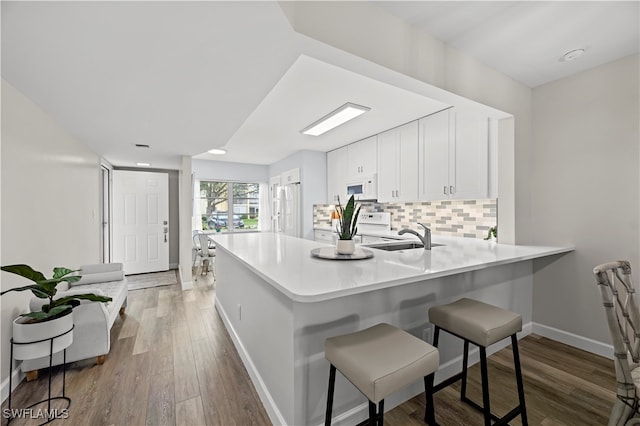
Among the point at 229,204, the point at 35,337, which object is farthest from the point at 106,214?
the point at 35,337

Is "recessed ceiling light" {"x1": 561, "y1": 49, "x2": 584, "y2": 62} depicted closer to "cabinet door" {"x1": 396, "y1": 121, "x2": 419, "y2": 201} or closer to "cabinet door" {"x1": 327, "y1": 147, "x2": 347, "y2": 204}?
"cabinet door" {"x1": 396, "y1": 121, "x2": 419, "y2": 201}

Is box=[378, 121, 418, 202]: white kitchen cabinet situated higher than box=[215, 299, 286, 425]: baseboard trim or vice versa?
box=[378, 121, 418, 202]: white kitchen cabinet

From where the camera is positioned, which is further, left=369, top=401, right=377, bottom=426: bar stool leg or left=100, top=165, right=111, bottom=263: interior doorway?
left=100, top=165, right=111, bottom=263: interior doorway

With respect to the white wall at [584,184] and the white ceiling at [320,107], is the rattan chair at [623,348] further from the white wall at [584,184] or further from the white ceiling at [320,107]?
the white ceiling at [320,107]

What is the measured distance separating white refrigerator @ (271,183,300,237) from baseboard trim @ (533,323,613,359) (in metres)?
3.63

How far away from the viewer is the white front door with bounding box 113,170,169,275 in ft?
16.6

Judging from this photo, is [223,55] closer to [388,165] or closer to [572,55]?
[572,55]

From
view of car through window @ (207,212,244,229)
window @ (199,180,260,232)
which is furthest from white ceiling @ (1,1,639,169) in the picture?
view of car through window @ (207,212,244,229)

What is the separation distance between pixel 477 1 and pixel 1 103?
290 cm

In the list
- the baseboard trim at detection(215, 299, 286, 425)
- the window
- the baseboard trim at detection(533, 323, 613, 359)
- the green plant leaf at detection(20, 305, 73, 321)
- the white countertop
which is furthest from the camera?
the window

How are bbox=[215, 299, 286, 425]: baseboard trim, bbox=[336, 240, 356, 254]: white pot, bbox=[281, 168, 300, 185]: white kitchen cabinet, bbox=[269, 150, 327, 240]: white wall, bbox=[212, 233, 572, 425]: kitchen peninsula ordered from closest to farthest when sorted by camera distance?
bbox=[212, 233, 572, 425]: kitchen peninsula → bbox=[215, 299, 286, 425]: baseboard trim → bbox=[336, 240, 356, 254]: white pot → bbox=[269, 150, 327, 240]: white wall → bbox=[281, 168, 300, 185]: white kitchen cabinet

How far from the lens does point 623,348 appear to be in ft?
3.90

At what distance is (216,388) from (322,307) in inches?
42.6

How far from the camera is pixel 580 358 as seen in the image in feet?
7.24
